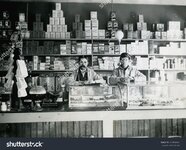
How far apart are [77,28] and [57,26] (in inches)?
14.1

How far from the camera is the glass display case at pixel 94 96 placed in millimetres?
4184

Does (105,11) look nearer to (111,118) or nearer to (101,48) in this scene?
(101,48)

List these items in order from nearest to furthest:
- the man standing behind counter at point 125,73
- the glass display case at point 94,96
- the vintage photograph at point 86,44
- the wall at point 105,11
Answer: the glass display case at point 94,96 → the man standing behind counter at point 125,73 → the vintage photograph at point 86,44 → the wall at point 105,11

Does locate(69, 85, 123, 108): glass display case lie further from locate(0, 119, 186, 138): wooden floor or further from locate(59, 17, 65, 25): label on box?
locate(59, 17, 65, 25): label on box

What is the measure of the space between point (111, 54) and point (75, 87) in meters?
1.80

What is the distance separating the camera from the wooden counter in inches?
160

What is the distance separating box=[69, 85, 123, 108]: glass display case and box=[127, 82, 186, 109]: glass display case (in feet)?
0.57

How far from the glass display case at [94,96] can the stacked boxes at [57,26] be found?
6.06 feet

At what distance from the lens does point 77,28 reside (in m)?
5.91

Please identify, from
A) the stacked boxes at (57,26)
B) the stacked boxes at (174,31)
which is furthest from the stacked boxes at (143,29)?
the stacked boxes at (57,26)

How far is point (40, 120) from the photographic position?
13.4 ft

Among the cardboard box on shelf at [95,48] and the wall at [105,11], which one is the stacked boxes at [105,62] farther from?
the wall at [105,11]

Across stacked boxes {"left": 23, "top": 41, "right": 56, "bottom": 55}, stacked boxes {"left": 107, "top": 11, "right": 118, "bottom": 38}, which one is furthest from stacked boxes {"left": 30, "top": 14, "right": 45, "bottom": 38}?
stacked boxes {"left": 107, "top": 11, "right": 118, "bottom": 38}

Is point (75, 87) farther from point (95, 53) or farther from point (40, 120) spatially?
point (95, 53)
